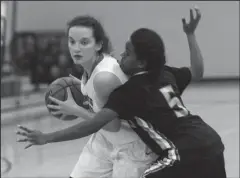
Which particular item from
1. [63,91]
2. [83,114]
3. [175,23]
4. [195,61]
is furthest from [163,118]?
[175,23]

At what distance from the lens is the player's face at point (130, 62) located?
3.09m

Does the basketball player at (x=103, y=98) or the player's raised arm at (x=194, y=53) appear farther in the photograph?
the player's raised arm at (x=194, y=53)

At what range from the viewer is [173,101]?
3.07 meters

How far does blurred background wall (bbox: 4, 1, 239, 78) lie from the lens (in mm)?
17578

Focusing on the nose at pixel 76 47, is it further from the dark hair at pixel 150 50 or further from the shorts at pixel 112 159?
the shorts at pixel 112 159

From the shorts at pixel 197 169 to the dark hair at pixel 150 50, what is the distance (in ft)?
1.57

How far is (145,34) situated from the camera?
303cm

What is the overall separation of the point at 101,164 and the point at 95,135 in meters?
0.19

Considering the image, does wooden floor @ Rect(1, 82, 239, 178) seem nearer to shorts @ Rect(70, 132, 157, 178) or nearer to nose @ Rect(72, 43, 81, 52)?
shorts @ Rect(70, 132, 157, 178)

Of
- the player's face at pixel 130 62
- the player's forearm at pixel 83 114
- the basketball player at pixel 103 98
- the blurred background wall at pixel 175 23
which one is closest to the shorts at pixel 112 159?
the basketball player at pixel 103 98

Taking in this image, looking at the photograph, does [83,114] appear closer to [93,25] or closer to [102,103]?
[102,103]

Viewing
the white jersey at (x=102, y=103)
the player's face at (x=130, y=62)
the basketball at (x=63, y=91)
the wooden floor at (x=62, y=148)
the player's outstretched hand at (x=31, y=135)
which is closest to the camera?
the player's outstretched hand at (x=31, y=135)

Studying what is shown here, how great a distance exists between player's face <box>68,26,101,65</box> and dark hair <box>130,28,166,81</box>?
13.7 inches

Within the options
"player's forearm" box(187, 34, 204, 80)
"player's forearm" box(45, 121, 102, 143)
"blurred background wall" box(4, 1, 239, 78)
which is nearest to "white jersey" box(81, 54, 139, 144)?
"player's forearm" box(45, 121, 102, 143)
